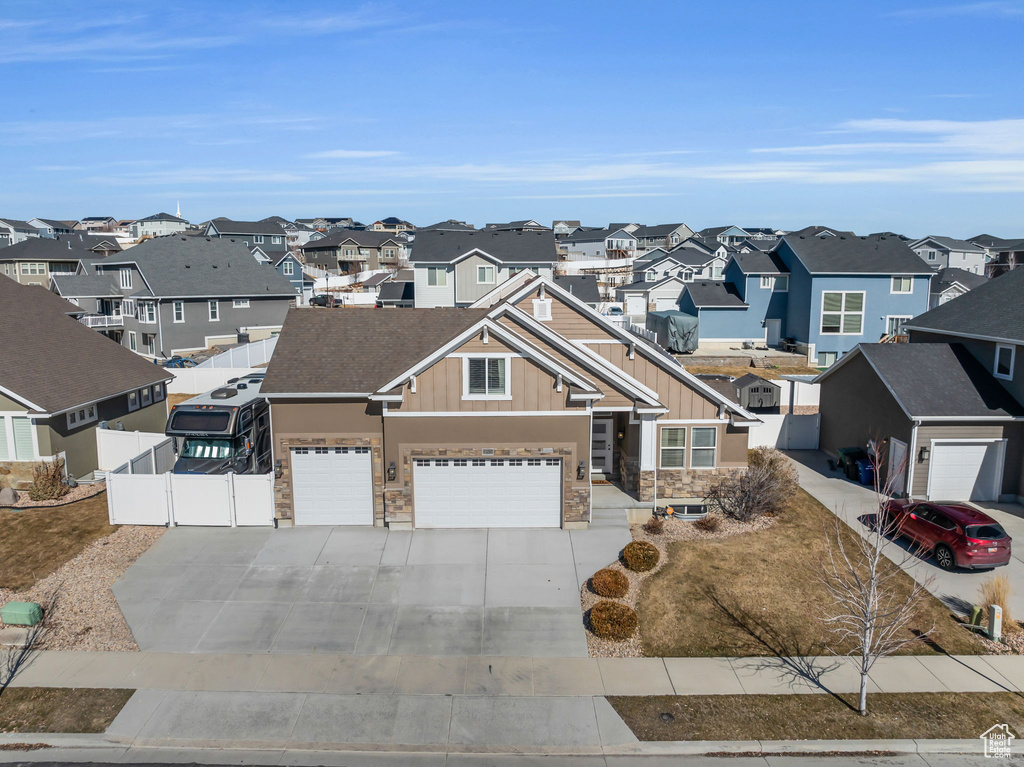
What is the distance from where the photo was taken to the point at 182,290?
2026 inches

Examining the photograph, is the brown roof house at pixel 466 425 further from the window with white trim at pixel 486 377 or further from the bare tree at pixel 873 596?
the bare tree at pixel 873 596

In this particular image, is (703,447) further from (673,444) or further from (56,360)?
(56,360)

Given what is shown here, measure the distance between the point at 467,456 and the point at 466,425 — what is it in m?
0.89

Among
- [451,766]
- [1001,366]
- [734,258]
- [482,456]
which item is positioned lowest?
[451,766]

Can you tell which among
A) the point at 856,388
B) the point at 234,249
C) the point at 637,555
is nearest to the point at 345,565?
the point at 637,555

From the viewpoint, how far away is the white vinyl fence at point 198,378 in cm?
3956

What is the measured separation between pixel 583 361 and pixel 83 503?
638 inches

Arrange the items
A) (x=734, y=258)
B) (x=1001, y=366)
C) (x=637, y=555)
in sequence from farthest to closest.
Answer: (x=734, y=258) < (x=1001, y=366) < (x=637, y=555)

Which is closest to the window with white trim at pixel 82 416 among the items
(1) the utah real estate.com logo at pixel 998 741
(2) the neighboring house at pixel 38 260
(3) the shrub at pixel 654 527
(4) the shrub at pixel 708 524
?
(3) the shrub at pixel 654 527

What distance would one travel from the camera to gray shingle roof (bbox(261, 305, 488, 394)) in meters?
20.1

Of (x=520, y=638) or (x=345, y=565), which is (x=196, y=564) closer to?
(x=345, y=565)

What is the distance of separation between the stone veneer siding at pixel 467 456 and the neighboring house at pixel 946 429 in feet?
31.0

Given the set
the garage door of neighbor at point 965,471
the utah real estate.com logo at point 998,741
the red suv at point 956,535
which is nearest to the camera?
the utah real estate.com logo at point 998,741

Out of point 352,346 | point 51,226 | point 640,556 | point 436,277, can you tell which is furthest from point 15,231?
point 640,556
